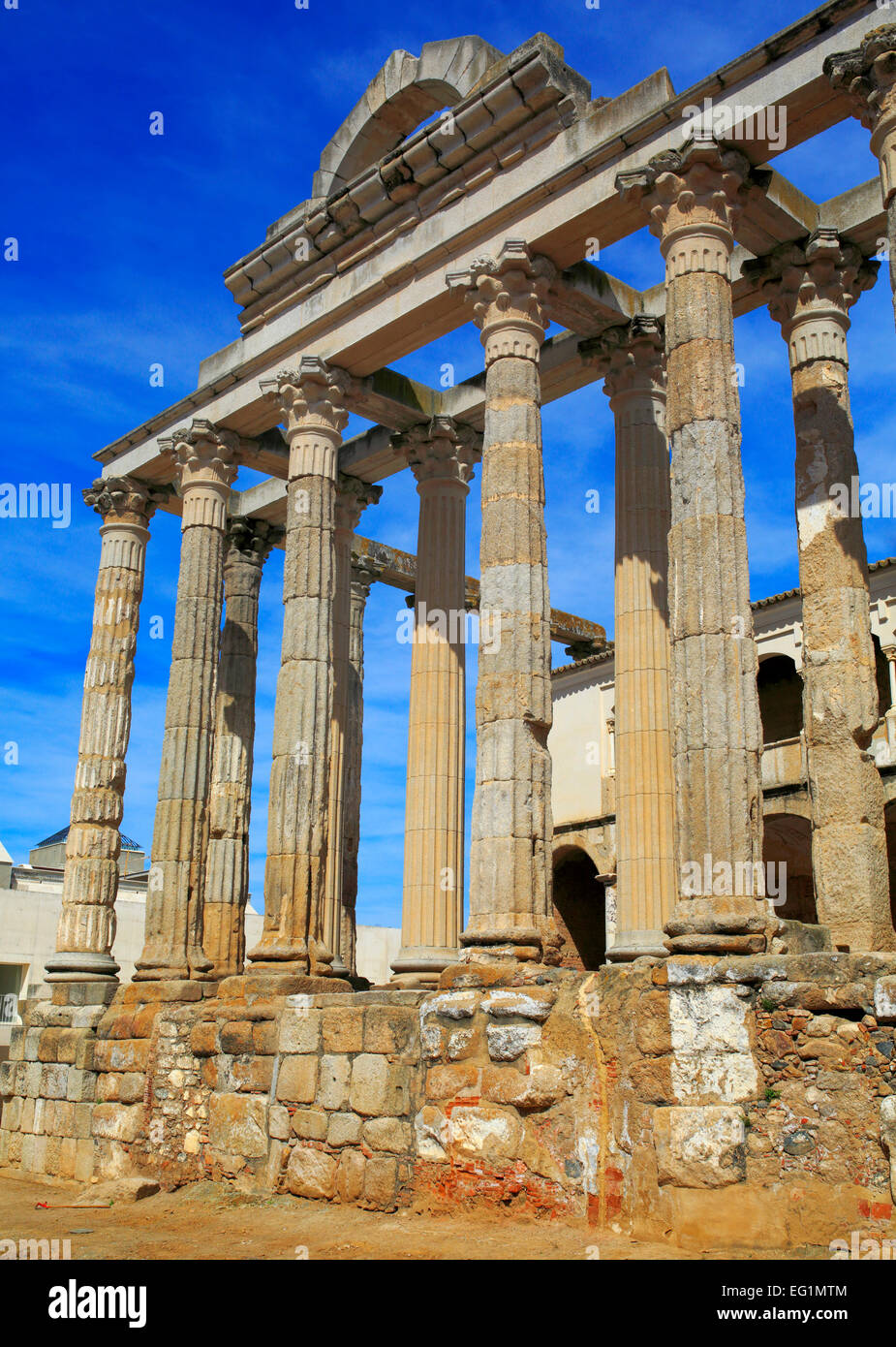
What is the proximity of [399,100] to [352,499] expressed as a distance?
5.52 m

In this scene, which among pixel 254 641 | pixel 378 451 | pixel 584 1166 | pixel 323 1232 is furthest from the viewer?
pixel 254 641

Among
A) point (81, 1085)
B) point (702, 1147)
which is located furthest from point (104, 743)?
point (702, 1147)

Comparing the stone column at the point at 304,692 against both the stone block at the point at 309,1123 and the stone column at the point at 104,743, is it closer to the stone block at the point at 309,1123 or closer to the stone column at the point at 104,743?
the stone block at the point at 309,1123

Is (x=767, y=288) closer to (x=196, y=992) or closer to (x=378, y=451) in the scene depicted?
(x=378, y=451)

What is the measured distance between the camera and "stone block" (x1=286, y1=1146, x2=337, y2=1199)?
11.8m

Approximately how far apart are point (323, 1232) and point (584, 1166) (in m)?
2.33

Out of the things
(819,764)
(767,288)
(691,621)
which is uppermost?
(767,288)

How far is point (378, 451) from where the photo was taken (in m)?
17.9

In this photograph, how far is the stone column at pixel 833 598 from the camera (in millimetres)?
11469

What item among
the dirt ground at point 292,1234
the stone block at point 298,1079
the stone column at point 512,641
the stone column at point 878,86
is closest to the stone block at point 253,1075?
the stone block at point 298,1079

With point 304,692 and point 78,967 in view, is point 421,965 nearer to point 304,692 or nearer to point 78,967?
point 304,692

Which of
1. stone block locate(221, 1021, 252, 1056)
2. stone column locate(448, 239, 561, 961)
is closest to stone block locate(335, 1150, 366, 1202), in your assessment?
stone block locate(221, 1021, 252, 1056)

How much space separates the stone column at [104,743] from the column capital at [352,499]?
122 inches

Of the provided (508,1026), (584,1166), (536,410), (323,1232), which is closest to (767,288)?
(536,410)
